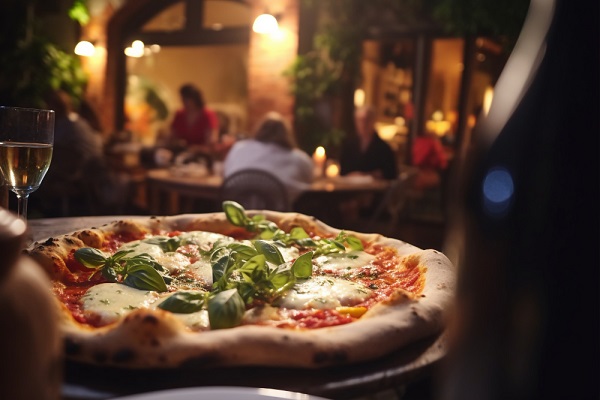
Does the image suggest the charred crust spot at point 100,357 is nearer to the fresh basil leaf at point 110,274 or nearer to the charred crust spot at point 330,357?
the charred crust spot at point 330,357

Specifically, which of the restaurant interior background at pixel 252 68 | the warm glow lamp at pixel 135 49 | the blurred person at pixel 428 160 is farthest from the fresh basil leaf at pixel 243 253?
the warm glow lamp at pixel 135 49

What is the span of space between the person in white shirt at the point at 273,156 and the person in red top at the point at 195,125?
331cm

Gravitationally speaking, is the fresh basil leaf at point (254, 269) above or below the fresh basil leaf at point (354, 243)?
above

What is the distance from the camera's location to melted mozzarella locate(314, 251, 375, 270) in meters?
1.79

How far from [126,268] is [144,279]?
0.10m

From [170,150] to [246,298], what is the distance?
6.78 meters

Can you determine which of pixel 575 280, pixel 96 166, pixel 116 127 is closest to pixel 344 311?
pixel 575 280

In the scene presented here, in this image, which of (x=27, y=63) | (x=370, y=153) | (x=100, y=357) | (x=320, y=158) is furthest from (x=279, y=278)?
(x=27, y=63)

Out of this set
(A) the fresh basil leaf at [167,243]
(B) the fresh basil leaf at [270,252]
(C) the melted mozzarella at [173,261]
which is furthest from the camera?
(A) the fresh basil leaf at [167,243]

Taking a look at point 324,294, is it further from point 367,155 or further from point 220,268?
point 367,155

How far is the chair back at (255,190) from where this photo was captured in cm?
438

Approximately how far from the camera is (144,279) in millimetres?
Result: 1362

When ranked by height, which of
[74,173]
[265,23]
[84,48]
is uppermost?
[265,23]

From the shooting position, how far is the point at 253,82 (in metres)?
8.51
